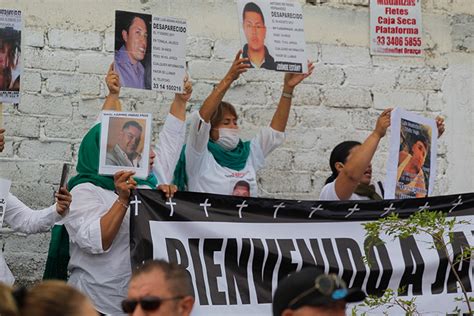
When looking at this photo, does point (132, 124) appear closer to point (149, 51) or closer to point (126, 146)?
point (126, 146)

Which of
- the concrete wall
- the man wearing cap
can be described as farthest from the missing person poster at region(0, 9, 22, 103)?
the man wearing cap

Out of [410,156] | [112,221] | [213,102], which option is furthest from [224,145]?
[112,221]

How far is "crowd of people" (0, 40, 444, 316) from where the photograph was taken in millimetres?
4422

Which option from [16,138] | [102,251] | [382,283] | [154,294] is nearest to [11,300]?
[154,294]

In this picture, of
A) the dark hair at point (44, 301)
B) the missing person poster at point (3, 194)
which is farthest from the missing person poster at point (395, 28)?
the dark hair at point (44, 301)

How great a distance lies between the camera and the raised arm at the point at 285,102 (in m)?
7.41

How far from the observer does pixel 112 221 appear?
20.3 ft

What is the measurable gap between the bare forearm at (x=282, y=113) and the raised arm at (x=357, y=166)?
581 millimetres

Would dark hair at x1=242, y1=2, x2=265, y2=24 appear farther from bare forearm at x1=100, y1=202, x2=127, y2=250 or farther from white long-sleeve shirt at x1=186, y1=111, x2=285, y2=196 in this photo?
bare forearm at x1=100, y1=202, x2=127, y2=250

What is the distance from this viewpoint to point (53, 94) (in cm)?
765

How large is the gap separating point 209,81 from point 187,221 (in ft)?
6.07

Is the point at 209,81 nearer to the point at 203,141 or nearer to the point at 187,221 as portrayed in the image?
the point at 203,141

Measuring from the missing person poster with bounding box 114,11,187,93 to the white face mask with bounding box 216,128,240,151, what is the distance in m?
0.52

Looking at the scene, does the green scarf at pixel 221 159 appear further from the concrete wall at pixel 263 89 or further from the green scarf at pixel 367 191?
the green scarf at pixel 367 191
